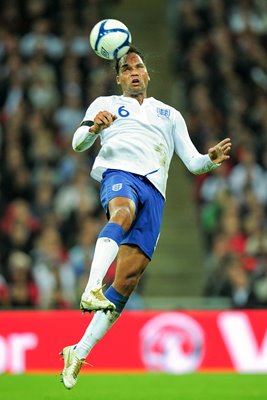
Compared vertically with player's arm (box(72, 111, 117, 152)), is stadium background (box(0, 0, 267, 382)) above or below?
above

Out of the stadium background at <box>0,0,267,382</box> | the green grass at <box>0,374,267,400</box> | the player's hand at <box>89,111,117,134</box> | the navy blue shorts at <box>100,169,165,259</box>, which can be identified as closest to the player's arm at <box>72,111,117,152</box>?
the player's hand at <box>89,111,117,134</box>

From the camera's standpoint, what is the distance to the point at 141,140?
7.88m

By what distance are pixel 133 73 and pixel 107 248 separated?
154cm

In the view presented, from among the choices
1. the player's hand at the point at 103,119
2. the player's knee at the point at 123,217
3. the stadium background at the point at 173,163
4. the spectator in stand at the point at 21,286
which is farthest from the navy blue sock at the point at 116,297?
the spectator in stand at the point at 21,286

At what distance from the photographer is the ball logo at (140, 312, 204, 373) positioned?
11.8 metres

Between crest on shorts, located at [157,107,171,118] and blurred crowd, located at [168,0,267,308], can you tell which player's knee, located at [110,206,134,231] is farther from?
blurred crowd, located at [168,0,267,308]

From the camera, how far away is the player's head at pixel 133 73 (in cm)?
806

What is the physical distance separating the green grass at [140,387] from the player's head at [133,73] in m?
2.39

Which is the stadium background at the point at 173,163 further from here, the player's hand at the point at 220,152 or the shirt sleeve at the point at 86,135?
the player's hand at the point at 220,152

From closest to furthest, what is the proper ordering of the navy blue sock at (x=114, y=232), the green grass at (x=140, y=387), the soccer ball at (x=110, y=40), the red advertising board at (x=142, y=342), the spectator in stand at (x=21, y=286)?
the navy blue sock at (x=114, y=232)
the soccer ball at (x=110, y=40)
the green grass at (x=140, y=387)
the red advertising board at (x=142, y=342)
the spectator in stand at (x=21, y=286)

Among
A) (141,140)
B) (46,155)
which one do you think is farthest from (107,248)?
(46,155)

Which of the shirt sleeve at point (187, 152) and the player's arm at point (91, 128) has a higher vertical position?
the shirt sleeve at point (187, 152)

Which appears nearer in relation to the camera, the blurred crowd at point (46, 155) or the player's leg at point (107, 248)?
the player's leg at point (107, 248)

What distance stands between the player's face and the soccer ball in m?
0.13
